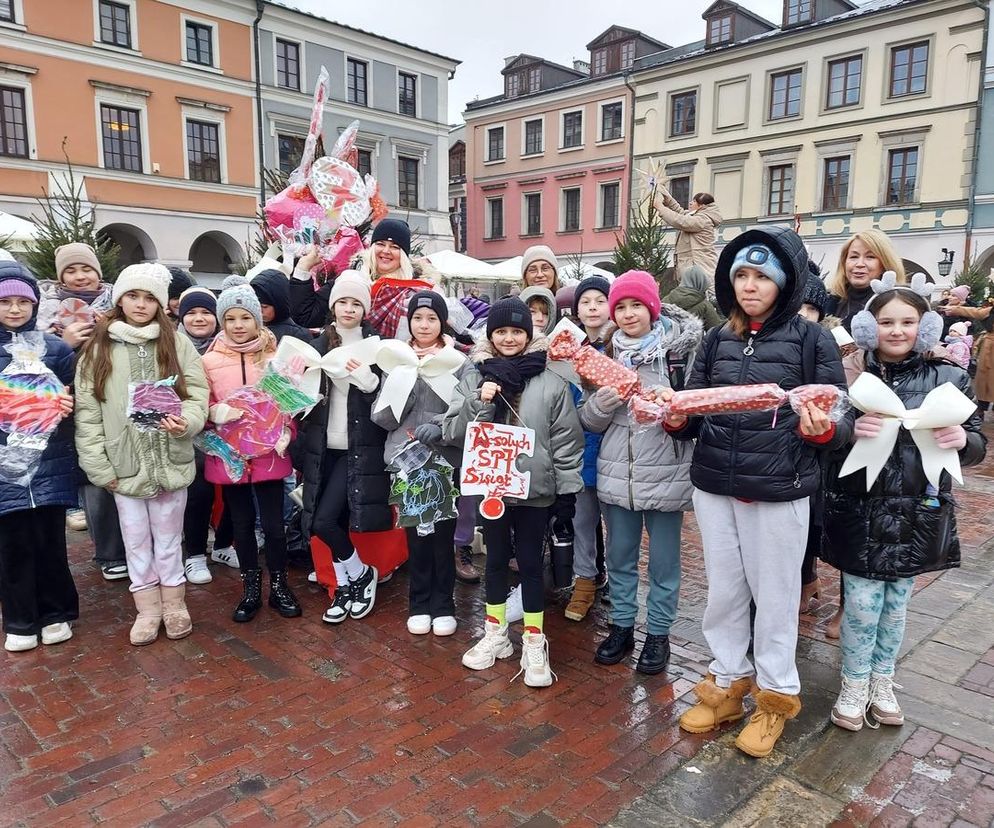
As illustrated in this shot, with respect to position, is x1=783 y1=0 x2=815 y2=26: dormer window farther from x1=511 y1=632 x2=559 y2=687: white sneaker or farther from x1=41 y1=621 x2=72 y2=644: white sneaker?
x1=41 y1=621 x2=72 y2=644: white sneaker

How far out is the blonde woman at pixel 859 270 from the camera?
12.8 feet

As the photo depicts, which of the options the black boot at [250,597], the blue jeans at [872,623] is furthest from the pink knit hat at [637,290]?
the black boot at [250,597]

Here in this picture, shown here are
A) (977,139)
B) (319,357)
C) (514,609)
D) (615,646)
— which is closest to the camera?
(615,646)

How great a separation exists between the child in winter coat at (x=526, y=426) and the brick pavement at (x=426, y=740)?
309mm

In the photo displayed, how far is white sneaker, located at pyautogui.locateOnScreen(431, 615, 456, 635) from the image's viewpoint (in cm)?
427

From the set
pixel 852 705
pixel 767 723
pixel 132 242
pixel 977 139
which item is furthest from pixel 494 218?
pixel 767 723

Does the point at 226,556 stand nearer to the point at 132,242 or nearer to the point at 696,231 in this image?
the point at 696,231

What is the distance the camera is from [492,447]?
3658mm

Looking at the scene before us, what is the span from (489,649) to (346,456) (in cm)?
139

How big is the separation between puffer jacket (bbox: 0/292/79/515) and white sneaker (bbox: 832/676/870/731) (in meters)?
4.07

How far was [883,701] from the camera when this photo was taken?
130 inches

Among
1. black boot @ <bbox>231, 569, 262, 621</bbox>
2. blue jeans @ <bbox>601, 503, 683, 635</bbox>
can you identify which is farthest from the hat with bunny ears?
black boot @ <bbox>231, 569, 262, 621</bbox>

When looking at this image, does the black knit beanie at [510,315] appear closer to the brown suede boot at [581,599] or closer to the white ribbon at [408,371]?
the white ribbon at [408,371]

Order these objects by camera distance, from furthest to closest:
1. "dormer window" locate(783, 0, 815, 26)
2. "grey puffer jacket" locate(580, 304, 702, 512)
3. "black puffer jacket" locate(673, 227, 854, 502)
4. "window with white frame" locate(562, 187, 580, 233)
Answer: "window with white frame" locate(562, 187, 580, 233) < "dormer window" locate(783, 0, 815, 26) < "grey puffer jacket" locate(580, 304, 702, 512) < "black puffer jacket" locate(673, 227, 854, 502)
